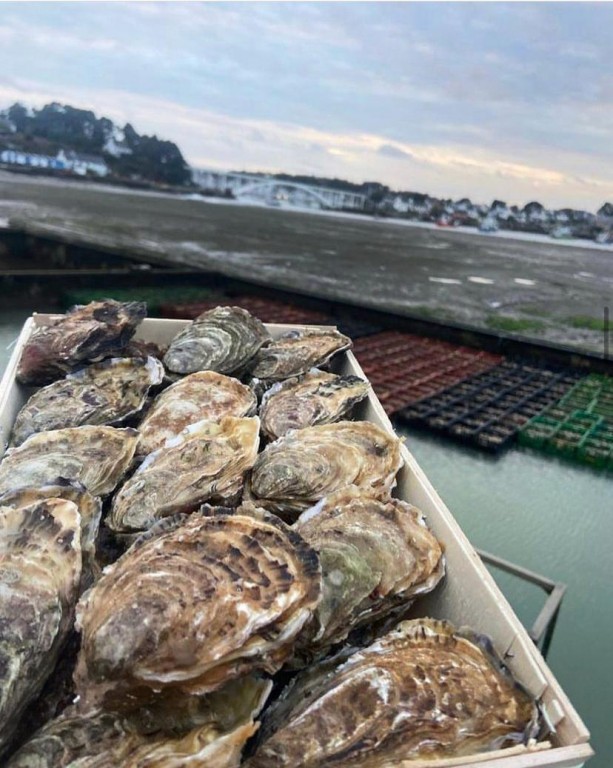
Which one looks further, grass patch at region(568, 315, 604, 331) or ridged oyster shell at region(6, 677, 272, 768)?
grass patch at region(568, 315, 604, 331)

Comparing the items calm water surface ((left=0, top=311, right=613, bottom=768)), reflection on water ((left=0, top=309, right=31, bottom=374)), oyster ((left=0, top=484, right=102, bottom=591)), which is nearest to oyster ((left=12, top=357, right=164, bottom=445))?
oyster ((left=0, top=484, right=102, bottom=591))

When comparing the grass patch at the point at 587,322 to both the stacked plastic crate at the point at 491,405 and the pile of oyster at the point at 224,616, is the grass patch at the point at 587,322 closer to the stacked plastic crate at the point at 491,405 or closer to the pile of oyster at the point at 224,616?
the stacked plastic crate at the point at 491,405

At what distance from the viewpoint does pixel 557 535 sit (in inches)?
123

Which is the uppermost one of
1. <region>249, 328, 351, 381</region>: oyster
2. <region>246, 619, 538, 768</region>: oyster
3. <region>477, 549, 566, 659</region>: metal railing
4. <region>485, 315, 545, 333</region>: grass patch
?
<region>249, 328, 351, 381</region>: oyster

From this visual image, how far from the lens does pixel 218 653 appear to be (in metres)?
0.95

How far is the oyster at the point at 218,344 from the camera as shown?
236 cm

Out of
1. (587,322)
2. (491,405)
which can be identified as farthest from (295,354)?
(587,322)

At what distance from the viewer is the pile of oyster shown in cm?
95

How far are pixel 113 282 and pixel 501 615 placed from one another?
7031mm

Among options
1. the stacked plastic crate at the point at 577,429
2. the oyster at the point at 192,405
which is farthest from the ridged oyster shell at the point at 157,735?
the stacked plastic crate at the point at 577,429

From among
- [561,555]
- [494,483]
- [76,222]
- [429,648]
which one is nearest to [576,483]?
[494,483]

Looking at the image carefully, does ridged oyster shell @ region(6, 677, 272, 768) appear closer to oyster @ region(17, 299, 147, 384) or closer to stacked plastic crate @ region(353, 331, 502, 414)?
oyster @ region(17, 299, 147, 384)

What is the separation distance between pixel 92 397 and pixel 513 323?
8.70m

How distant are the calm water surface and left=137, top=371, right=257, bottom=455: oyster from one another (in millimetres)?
1510
